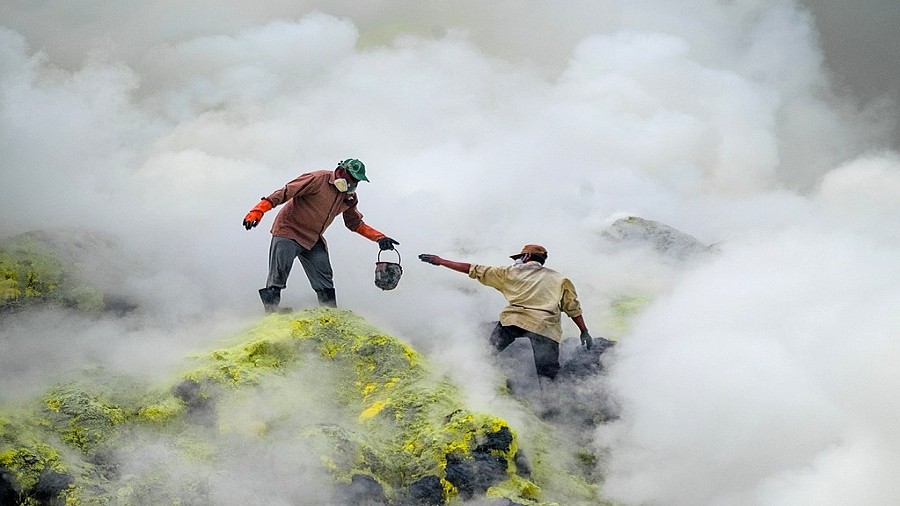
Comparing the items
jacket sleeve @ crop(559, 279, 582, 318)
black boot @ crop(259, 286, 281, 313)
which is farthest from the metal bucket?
jacket sleeve @ crop(559, 279, 582, 318)

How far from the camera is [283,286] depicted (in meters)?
7.13

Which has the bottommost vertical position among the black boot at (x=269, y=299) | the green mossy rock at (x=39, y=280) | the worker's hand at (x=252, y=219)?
the green mossy rock at (x=39, y=280)

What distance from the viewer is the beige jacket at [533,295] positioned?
684 centimetres

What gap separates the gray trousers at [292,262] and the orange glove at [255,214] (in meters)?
0.56

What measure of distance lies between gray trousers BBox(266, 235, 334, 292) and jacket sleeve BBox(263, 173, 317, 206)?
47 cm

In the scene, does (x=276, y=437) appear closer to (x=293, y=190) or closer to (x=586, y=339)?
(x=293, y=190)

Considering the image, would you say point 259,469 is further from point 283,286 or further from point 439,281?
point 439,281

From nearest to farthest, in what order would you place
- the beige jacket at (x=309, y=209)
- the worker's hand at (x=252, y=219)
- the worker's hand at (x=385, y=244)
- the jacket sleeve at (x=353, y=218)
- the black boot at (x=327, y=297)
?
1. the worker's hand at (x=252, y=219)
2. the beige jacket at (x=309, y=209)
3. the black boot at (x=327, y=297)
4. the worker's hand at (x=385, y=244)
5. the jacket sleeve at (x=353, y=218)

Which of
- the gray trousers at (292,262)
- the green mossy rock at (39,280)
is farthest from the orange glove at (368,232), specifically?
the green mossy rock at (39,280)

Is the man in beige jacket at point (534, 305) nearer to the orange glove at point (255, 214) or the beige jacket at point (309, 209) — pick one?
the beige jacket at point (309, 209)

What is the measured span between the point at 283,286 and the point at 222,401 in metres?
1.98

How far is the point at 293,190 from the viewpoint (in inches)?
274

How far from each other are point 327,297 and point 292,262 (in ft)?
1.77

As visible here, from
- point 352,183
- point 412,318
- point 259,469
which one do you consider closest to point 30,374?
point 259,469
